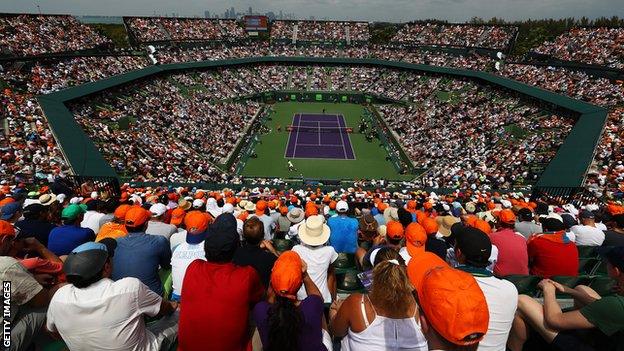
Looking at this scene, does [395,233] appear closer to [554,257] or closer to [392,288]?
[392,288]

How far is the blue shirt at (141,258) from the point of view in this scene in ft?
13.8

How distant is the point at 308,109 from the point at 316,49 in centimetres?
1870

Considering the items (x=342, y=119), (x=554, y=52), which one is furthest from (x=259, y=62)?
(x=554, y=52)

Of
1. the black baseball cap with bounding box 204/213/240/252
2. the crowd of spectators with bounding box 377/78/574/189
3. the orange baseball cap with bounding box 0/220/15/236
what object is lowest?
the crowd of spectators with bounding box 377/78/574/189

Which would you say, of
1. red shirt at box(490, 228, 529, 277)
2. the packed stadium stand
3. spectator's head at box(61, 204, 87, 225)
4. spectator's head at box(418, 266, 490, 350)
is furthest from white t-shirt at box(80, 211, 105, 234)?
red shirt at box(490, 228, 529, 277)

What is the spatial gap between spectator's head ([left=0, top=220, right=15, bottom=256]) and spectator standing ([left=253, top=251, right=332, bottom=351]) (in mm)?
3379

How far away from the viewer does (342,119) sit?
4453 centimetres

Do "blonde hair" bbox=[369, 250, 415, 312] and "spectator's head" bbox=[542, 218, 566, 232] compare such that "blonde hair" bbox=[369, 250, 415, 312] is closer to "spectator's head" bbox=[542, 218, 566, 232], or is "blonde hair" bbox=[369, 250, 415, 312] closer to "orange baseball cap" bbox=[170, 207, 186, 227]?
"spectator's head" bbox=[542, 218, 566, 232]

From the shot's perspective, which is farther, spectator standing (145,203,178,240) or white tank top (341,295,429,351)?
spectator standing (145,203,178,240)

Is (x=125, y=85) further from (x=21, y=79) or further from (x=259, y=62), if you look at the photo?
(x=259, y=62)

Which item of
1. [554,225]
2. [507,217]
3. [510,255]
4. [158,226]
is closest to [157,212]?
[158,226]

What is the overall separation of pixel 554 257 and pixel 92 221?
9.06 metres

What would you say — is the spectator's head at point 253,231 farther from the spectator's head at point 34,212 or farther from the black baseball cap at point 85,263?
the spectator's head at point 34,212

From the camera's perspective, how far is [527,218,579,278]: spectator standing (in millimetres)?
5383
